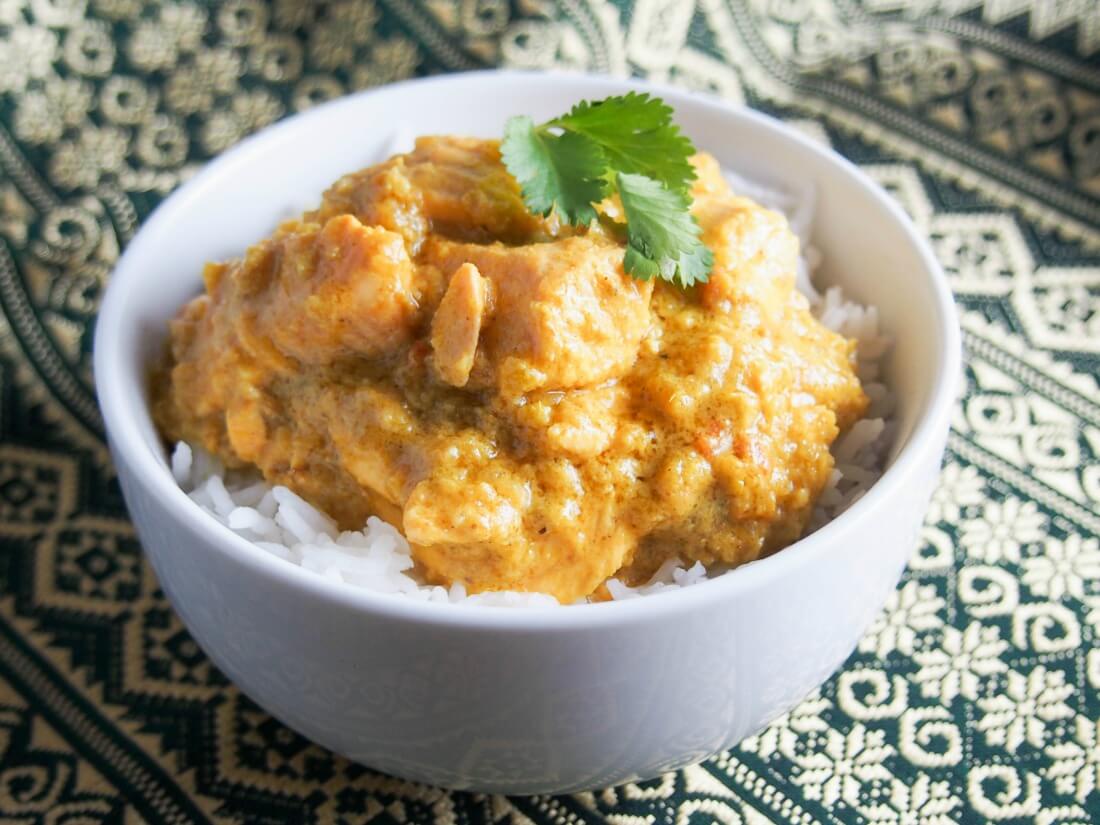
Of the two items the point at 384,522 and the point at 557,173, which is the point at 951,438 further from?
the point at 384,522

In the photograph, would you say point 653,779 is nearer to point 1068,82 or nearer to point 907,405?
point 907,405

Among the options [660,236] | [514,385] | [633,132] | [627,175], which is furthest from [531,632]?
[633,132]

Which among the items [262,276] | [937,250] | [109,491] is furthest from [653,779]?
[937,250]

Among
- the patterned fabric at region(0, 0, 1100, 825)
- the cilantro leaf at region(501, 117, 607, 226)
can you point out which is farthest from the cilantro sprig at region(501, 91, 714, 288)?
the patterned fabric at region(0, 0, 1100, 825)

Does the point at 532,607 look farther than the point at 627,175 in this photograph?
No

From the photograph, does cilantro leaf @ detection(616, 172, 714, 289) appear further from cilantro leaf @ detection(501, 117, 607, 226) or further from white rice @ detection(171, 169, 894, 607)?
white rice @ detection(171, 169, 894, 607)

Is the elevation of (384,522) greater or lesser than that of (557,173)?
lesser
